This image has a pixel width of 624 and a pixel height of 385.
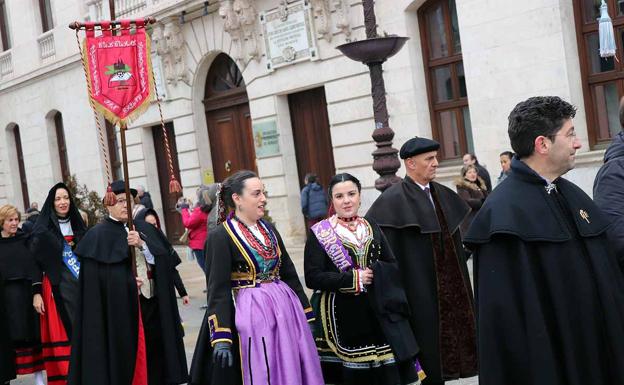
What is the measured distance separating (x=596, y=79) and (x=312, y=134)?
6512 millimetres

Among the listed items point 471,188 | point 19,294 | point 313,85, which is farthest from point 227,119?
point 19,294

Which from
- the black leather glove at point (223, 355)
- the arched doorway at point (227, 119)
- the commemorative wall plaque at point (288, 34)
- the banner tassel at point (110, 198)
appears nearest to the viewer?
the black leather glove at point (223, 355)

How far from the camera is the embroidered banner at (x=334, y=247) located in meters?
5.98

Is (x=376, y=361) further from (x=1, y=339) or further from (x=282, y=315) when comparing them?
(x=1, y=339)

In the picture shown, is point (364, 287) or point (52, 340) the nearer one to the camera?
point (364, 287)

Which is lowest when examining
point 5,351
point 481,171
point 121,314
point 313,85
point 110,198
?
point 5,351

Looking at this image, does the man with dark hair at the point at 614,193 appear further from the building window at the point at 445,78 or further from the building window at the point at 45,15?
the building window at the point at 45,15

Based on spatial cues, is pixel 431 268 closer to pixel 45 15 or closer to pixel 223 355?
pixel 223 355

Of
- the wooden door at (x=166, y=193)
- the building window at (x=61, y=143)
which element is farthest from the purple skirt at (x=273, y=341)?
the building window at (x=61, y=143)

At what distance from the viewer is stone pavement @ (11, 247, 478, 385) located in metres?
9.63

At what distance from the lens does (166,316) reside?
23.3ft

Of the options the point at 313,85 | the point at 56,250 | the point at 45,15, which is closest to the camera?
the point at 56,250

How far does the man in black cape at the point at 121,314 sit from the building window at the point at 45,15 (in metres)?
21.4

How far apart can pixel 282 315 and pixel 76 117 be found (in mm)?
21014
